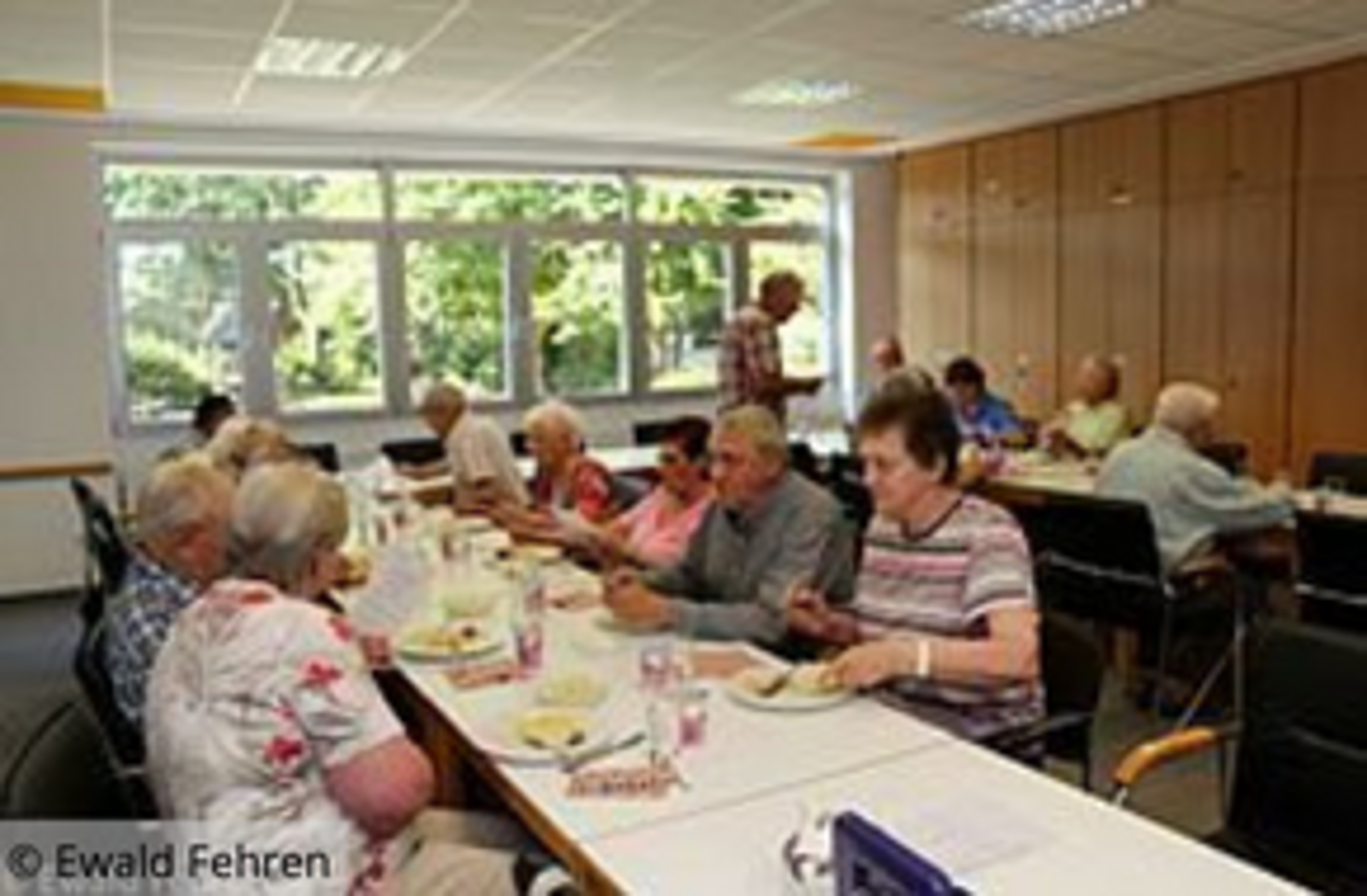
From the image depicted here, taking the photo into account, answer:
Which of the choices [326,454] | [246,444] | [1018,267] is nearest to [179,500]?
[246,444]

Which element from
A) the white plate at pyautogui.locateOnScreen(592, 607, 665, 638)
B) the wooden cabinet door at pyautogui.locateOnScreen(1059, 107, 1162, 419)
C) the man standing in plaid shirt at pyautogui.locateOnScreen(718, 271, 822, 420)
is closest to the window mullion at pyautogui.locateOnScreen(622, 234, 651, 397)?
the wooden cabinet door at pyautogui.locateOnScreen(1059, 107, 1162, 419)

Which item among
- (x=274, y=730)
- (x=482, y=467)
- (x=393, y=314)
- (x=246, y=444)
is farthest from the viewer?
(x=393, y=314)

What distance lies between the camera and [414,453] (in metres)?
6.77

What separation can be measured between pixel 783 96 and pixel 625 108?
972mm

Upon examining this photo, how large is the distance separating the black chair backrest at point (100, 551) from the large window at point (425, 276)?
2.54 meters

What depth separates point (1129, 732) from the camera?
399cm

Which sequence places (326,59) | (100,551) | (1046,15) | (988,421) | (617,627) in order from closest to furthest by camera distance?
(617,627)
(100,551)
(1046,15)
(326,59)
(988,421)

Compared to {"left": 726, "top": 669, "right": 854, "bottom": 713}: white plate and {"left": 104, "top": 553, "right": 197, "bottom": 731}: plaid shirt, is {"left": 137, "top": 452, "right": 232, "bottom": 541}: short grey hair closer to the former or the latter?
{"left": 104, "top": 553, "right": 197, "bottom": 731}: plaid shirt

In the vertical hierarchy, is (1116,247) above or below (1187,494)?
above

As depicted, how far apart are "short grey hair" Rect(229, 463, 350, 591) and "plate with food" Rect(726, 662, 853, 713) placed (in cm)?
80

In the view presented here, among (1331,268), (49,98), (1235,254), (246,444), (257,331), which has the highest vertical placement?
(49,98)

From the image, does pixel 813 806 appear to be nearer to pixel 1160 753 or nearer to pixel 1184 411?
pixel 1160 753

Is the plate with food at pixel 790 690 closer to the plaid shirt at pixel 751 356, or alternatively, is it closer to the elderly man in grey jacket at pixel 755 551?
the elderly man in grey jacket at pixel 755 551

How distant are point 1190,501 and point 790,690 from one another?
249cm
